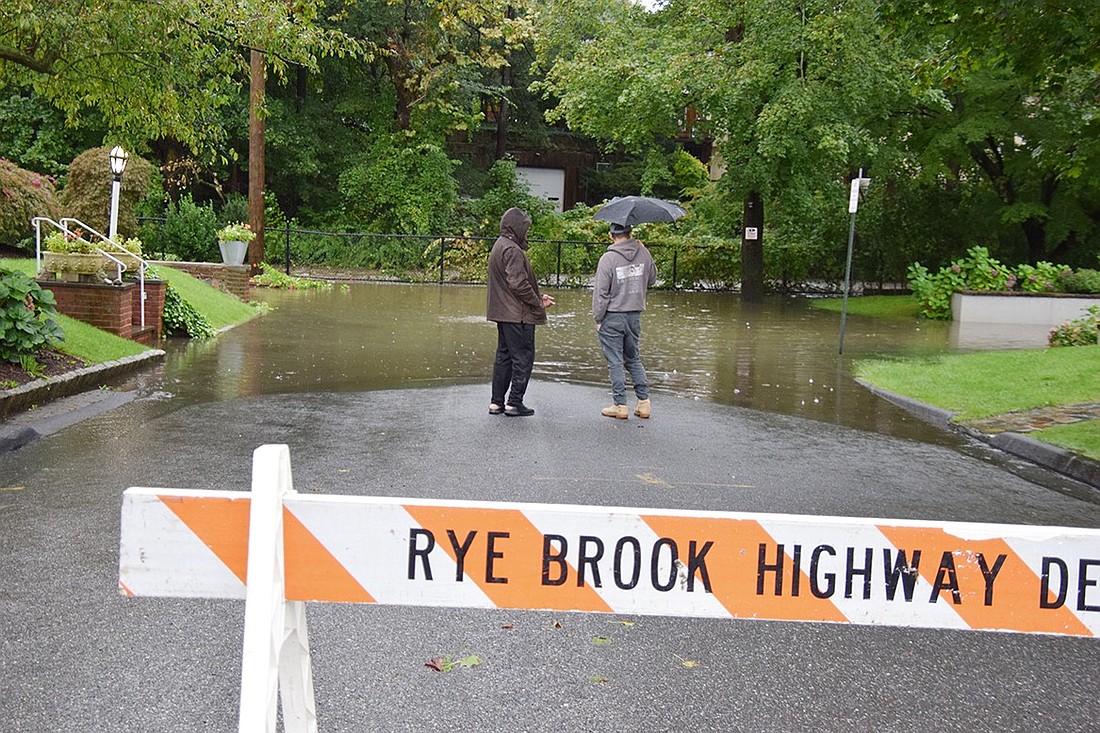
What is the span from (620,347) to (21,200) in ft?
56.8

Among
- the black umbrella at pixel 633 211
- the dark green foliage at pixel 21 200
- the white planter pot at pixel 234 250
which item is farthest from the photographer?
the white planter pot at pixel 234 250

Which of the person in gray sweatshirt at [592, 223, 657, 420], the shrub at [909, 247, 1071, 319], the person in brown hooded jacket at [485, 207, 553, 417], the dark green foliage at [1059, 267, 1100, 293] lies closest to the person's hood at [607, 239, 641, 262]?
the person in gray sweatshirt at [592, 223, 657, 420]

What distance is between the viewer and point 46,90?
39.3ft

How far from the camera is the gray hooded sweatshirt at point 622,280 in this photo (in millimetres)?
10633

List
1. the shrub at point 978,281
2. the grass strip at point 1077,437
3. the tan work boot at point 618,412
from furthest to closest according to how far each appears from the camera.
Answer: the shrub at point 978,281 < the tan work boot at point 618,412 < the grass strip at point 1077,437

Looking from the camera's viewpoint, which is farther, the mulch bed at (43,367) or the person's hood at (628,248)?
the person's hood at (628,248)

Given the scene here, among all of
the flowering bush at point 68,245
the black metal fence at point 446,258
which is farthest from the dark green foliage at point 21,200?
the flowering bush at point 68,245

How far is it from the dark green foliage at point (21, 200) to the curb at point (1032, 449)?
17.8 metres

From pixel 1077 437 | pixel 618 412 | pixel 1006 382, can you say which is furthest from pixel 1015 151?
pixel 618 412

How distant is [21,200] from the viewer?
23.6 metres

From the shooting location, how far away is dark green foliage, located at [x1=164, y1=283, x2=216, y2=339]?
16.6 m

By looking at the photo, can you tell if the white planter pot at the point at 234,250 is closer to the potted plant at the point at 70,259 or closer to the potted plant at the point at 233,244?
the potted plant at the point at 233,244

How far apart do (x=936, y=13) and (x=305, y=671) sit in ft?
29.1

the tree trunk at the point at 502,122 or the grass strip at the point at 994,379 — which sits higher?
the tree trunk at the point at 502,122
